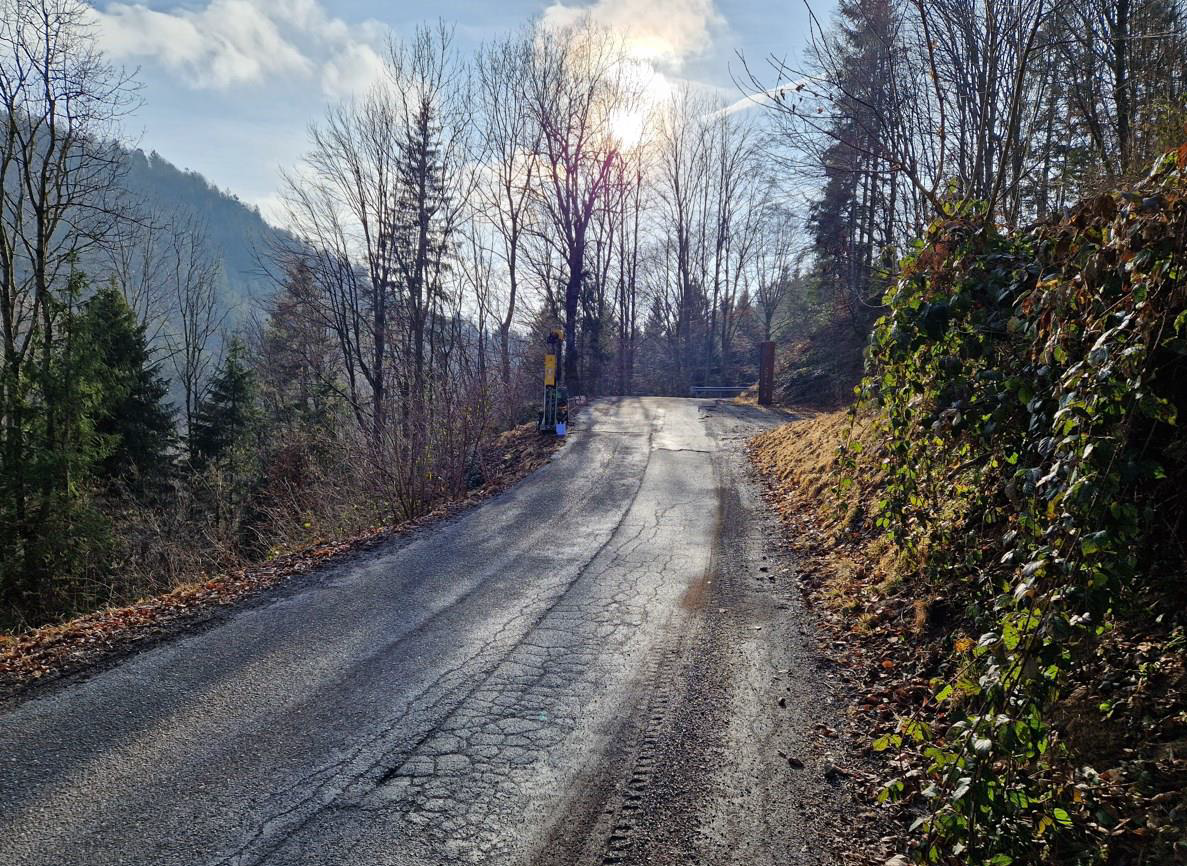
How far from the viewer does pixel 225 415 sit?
24.9 metres

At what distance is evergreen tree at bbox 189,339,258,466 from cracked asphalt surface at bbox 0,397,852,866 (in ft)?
68.3

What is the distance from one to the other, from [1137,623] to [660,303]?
44.1 metres

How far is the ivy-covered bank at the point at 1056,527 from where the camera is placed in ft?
7.52

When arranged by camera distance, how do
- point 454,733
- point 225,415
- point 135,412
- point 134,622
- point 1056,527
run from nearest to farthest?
1. point 1056,527
2. point 454,733
3. point 134,622
4. point 135,412
5. point 225,415

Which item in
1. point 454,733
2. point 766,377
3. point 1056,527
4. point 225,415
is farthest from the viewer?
point 225,415

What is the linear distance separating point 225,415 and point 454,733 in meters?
24.6

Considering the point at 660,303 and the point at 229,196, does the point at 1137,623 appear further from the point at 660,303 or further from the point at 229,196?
the point at 229,196

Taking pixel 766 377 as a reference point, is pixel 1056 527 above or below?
below

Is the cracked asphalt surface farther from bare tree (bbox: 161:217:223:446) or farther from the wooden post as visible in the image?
bare tree (bbox: 161:217:223:446)

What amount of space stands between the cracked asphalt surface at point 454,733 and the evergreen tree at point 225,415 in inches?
820

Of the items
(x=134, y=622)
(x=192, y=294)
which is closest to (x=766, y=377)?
(x=134, y=622)

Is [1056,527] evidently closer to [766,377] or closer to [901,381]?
[901,381]

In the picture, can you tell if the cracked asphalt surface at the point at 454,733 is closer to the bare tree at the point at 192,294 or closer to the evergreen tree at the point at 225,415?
the evergreen tree at the point at 225,415

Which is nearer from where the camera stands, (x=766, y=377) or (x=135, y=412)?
(x=135, y=412)
